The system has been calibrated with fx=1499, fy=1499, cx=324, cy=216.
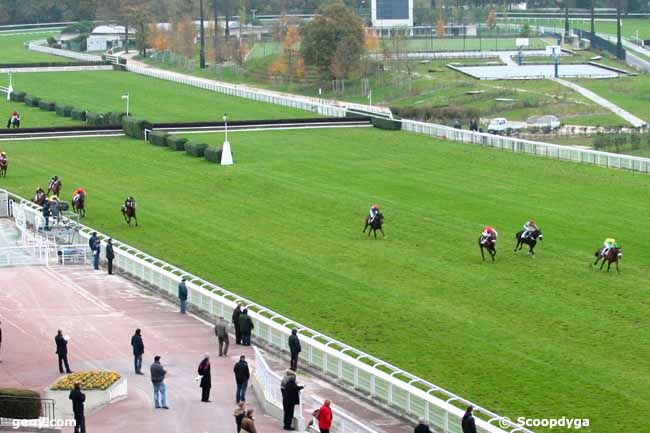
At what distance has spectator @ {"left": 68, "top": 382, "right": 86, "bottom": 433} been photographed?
68.5ft

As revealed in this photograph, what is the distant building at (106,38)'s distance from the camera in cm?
12400

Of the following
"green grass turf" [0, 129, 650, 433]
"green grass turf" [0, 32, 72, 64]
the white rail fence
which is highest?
"green grass turf" [0, 32, 72, 64]

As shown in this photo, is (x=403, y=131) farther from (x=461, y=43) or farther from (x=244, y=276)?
(x=461, y=43)

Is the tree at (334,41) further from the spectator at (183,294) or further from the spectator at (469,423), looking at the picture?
the spectator at (469,423)

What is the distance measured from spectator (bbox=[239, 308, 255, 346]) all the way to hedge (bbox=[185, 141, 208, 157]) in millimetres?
28344

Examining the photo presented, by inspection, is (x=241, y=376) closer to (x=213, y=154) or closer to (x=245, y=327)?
(x=245, y=327)

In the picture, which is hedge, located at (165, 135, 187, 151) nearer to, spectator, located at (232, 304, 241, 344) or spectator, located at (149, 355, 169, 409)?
spectator, located at (232, 304, 241, 344)

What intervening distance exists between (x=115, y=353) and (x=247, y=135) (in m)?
36.3

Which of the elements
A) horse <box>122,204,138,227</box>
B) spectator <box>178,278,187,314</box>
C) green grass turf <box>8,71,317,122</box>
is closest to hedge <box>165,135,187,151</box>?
green grass turf <box>8,71,317,122</box>

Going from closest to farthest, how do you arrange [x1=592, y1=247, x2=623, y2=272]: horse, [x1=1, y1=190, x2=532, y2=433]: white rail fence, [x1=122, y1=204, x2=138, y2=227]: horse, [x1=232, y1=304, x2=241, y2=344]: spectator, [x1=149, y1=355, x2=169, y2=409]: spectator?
[x1=1, y1=190, x2=532, y2=433]: white rail fence
[x1=149, y1=355, x2=169, y2=409]: spectator
[x1=232, y1=304, x2=241, y2=344]: spectator
[x1=592, y1=247, x2=623, y2=272]: horse
[x1=122, y1=204, x2=138, y2=227]: horse

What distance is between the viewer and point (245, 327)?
26359mm

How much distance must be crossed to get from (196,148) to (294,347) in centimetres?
3080

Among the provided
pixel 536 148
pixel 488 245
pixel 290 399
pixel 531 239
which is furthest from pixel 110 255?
pixel 536 148

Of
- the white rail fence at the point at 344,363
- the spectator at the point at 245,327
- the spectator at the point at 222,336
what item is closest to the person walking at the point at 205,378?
the white rail fence at the point at 344,363
